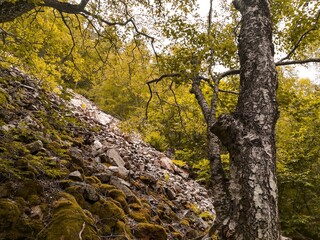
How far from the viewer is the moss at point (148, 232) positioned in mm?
4888

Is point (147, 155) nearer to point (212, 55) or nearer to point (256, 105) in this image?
point (212, 55)

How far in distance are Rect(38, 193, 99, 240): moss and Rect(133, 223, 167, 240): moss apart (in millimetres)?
1068

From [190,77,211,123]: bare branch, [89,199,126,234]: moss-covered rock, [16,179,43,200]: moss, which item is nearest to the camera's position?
[190,77,211,123]: bare branch

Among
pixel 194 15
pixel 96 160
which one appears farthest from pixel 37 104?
pixel 194 15

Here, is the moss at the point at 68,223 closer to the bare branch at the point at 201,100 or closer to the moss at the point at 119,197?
the moss at the point at 119,197

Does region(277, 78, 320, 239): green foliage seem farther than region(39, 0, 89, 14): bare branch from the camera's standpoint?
Yes

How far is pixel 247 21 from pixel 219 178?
196 centimetres

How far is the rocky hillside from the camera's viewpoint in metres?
3.71

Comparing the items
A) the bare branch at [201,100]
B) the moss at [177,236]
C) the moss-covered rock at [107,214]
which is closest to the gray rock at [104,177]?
the moss-covered rock at [107,214]

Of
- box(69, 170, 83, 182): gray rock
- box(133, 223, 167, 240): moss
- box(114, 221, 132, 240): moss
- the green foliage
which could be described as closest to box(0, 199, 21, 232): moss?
box(69, 170, 83, 182): gray rock

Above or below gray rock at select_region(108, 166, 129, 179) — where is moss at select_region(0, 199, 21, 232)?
below

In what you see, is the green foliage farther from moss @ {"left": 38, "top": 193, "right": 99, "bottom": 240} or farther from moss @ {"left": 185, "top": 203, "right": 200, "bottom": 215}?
moss @ {"left": 38, "top": 193, "right": 99, "bottom": 240}

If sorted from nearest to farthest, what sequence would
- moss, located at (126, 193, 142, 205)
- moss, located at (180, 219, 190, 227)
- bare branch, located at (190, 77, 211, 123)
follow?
bare branch, located at (190, 77, 211, 123)
moss, located at (126, 193, 142, 205)
moss, located at (180, 219, 190, 227)

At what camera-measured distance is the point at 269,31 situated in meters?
3.15
